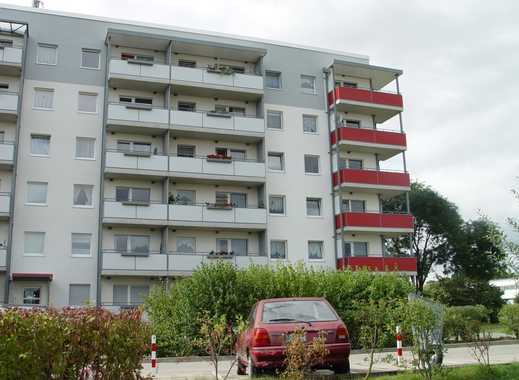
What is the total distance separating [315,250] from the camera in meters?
40.4

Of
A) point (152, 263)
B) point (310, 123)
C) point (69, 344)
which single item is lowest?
point (69, 344)

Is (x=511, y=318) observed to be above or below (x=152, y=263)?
below

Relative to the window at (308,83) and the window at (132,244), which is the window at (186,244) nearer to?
the window at (132,244)

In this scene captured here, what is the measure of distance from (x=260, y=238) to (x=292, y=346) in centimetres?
2981

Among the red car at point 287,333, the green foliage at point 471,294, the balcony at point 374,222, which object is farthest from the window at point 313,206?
the red car at point 287,333

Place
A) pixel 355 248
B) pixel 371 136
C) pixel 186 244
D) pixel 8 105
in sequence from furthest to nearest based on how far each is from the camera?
pixel 371 136 → pixel 355 248 → pixel 186 244 → pixel 8 105

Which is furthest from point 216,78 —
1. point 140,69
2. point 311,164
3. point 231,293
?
point 231,293

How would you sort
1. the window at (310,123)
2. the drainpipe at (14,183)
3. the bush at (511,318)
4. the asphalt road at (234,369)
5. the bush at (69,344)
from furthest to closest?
1. the window at (310,123)
2. the drainpipe at (14,183)
3. the bush at (511,318)
4. the asphalt road at (234,369)
5. the bush at (69,344)

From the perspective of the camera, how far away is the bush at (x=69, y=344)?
698cm

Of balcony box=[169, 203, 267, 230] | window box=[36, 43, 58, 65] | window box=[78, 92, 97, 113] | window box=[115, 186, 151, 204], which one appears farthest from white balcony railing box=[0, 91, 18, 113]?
balcony box=[169, 203, 267, 230]

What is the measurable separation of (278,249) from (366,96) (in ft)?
39.6

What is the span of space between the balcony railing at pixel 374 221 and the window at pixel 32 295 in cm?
1838

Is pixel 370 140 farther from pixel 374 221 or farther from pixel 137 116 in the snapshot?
pixel 137 116

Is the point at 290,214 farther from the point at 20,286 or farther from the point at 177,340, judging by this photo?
the point at 177,340
